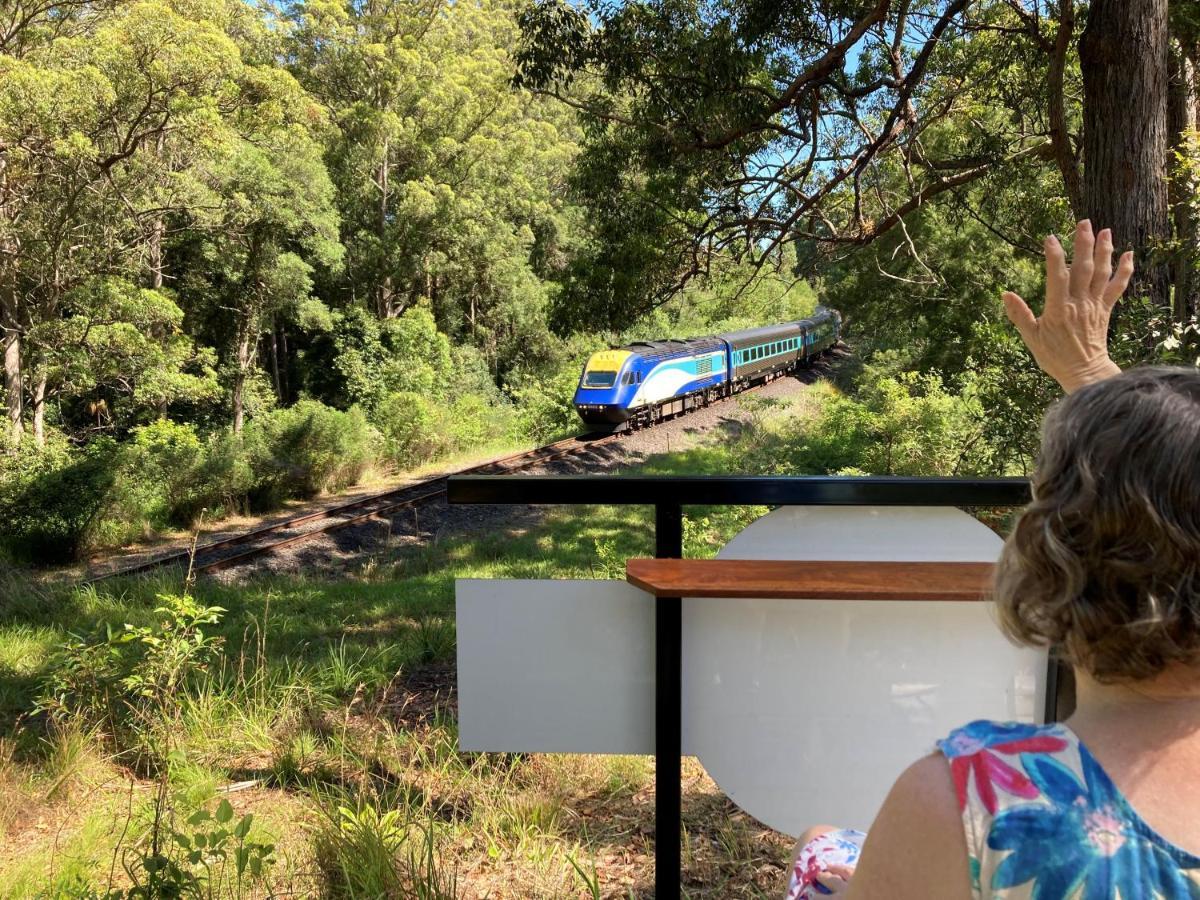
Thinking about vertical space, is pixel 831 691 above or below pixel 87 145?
below

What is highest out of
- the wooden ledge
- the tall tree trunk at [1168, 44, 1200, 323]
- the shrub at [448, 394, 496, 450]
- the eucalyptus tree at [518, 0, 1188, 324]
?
the eucalyptus tree at [518, 0, 1188, 324]

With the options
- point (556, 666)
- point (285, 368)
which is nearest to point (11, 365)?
point (285, 368)

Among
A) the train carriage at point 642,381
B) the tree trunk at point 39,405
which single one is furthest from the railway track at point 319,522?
the tree trunk at point 39,405

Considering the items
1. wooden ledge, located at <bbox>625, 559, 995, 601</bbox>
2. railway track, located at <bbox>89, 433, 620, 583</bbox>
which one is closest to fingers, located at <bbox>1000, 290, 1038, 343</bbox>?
wooden ledge, located at <bbox>625, 559, 995, 601</bbox>

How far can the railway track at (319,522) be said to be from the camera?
35.6 feet

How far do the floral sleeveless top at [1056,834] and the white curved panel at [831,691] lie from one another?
1.29 m

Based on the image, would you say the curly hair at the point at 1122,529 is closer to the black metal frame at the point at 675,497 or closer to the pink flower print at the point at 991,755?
the pink flower print at the point at 991,755

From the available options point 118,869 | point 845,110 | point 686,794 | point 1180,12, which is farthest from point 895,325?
point 118,869

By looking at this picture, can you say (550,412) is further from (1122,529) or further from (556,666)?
(1122,529)

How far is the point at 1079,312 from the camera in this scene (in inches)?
69.0

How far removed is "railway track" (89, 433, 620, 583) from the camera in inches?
427

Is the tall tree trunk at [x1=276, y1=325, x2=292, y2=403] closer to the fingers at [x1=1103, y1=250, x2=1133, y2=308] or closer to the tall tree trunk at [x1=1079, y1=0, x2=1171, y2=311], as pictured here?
the tall tree trunk at [x1=1079, y1=0, x2=1171, y2=311]

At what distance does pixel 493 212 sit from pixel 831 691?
28.2m

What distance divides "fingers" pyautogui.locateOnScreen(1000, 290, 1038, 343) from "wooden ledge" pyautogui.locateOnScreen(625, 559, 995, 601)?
556mm
